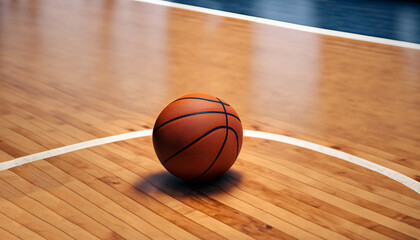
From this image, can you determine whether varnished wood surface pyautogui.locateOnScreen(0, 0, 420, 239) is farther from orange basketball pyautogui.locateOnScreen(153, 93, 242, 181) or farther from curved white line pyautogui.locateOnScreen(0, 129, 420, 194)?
orange basketball pyautogui.locateOnScreen(153, 93, 242, 181)

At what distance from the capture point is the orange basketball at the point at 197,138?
3.76 meters

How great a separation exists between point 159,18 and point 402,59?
4.33 m

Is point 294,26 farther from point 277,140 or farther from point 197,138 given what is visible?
point 197,138

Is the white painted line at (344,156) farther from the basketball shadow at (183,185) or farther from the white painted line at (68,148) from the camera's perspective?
the white painted line at (68,148)

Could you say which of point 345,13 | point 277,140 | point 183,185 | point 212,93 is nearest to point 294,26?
point 345,13

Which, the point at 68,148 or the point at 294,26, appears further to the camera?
the point at 294,26

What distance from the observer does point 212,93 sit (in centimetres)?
623

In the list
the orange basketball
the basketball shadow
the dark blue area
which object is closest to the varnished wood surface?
the basketball shadow

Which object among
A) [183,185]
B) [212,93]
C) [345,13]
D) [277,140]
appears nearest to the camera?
[183,185]

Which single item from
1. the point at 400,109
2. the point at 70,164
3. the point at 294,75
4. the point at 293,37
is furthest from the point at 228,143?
the point at 293,37

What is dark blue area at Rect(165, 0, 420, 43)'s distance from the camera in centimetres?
959

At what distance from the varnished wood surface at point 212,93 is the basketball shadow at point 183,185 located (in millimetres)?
15

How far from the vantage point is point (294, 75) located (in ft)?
23.2

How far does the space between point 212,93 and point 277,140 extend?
4.82 feet
